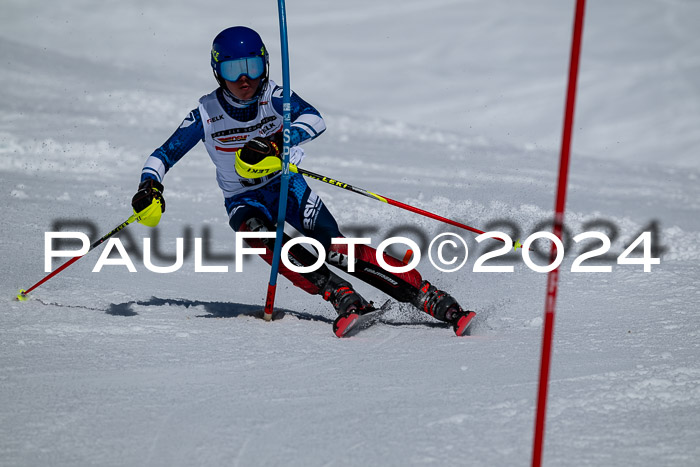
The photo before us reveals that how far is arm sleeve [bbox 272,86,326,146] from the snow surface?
3.67ft

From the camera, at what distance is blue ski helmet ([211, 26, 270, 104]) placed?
176 inches

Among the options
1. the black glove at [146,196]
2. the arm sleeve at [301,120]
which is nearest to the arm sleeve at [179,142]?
the black glove at [146,196]

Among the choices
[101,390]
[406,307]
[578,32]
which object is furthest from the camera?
[406,307]

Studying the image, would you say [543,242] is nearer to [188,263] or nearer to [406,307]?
[406,307]

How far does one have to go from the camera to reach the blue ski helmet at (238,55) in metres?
4.46

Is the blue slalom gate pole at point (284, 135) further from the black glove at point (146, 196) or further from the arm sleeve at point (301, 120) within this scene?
the black glove at point (146, 196)

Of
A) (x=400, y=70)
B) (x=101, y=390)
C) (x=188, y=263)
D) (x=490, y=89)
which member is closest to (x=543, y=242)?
(x=188, y=263)

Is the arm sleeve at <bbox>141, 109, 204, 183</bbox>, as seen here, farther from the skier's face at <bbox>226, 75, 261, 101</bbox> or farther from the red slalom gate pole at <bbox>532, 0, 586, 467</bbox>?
the red slalom gate pole at <bbox>532, 0, 586, 467</bbox>

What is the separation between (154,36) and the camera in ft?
80.6

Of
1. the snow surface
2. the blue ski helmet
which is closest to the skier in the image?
the blue ski helmet

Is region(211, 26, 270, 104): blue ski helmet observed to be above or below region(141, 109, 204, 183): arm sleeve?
above

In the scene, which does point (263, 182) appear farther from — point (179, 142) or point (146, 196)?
point (146, 196)

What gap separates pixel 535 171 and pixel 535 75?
9.85 metres

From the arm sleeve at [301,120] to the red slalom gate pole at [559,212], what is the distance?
2418 mm
